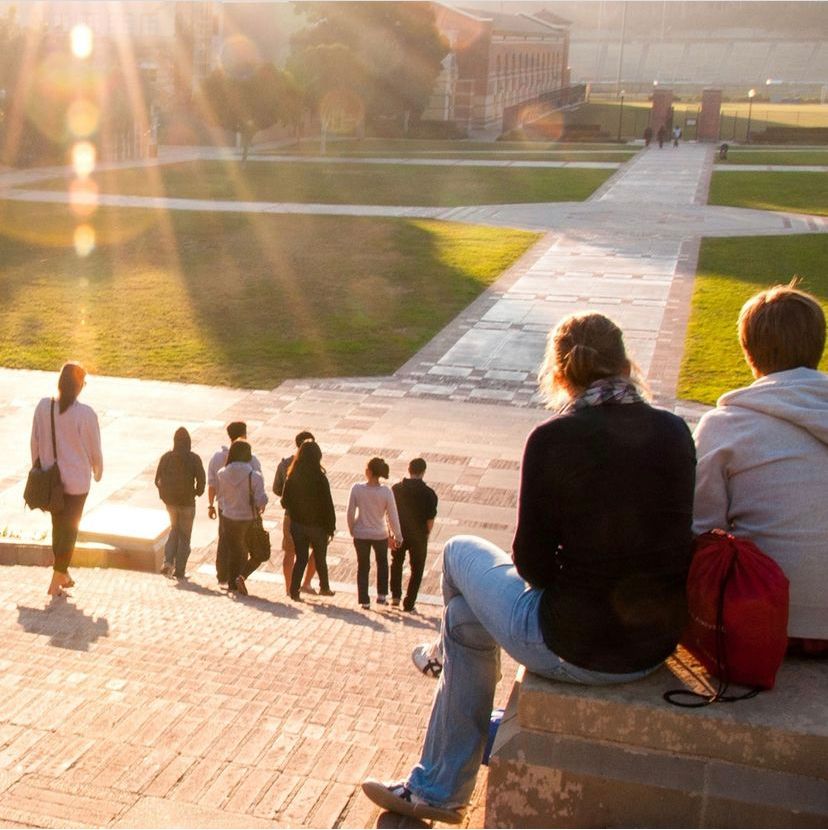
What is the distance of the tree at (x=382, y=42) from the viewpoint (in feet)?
203

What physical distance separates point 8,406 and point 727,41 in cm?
13318

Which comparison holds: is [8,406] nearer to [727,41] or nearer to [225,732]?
[225,732]

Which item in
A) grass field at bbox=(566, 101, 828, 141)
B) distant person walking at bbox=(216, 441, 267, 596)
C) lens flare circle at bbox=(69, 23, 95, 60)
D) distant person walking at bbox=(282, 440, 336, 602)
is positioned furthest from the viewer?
grass field at bbox=(566, 101, 828, 141)

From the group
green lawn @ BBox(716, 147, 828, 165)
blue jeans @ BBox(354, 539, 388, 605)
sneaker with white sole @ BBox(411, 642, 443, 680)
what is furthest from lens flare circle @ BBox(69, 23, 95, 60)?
sneaker with white sole @ BBox(411, 642, 443, 680)

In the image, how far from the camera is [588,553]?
3.23 m

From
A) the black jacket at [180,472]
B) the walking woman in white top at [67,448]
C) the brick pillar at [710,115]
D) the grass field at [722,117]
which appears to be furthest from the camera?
the grass field at [722,117]

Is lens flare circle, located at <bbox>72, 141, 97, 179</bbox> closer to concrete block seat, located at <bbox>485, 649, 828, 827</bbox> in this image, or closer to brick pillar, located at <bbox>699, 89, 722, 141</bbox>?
brick pillar, located at <bbox>699, 89, 722, 141</bbox>

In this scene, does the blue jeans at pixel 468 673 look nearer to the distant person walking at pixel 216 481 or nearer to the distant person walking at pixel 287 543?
the distant person walking at pixel 287 543

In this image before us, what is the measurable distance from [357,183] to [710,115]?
33.2m

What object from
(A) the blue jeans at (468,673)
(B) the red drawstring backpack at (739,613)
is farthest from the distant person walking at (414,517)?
(B) the red drawstring backpack at (739,613)

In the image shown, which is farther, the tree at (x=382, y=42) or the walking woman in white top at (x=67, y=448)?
the tree at (x=382, y=42)

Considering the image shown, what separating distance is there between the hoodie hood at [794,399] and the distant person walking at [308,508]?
472cm

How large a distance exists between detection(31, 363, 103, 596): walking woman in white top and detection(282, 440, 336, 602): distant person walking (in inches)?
56.9

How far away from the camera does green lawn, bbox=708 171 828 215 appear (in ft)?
115
